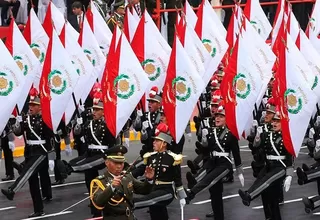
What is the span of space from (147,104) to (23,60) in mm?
2620

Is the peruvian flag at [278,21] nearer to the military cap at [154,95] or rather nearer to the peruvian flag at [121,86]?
the military cap at [154,95]

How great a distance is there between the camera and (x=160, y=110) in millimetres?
24844

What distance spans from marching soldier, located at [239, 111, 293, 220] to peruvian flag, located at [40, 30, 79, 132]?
3946 mm

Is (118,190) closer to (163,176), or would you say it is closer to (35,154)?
(163,176)

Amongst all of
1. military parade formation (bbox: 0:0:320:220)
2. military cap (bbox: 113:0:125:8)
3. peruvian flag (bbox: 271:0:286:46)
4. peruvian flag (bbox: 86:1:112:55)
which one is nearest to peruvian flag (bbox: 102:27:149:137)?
military parade formation (bbox: 0:0:320:220)

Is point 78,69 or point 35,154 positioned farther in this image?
point 78,69

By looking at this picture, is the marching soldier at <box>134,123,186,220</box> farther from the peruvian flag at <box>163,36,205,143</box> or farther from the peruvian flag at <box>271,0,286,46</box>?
the peruvian flag at <box>271,0,286,46</box>

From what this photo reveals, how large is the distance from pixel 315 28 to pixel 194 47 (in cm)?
610

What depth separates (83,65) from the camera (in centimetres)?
2602

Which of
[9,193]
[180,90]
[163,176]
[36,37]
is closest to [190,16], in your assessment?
[36,37]

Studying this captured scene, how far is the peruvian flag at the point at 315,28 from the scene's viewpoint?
29.1 metres

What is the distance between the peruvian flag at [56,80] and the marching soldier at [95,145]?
66 cm

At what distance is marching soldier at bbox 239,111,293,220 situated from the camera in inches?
850

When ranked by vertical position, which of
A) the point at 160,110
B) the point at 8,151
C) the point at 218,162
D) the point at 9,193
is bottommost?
the point at 9,193
